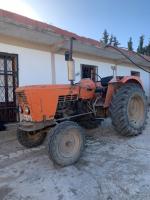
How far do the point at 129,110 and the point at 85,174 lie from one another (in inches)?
88.1

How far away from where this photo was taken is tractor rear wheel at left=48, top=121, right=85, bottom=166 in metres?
3.77

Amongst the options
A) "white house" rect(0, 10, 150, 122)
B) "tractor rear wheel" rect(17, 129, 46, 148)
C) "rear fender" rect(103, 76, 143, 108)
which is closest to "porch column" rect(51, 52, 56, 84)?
"white house" rect(0, 10, 150, 122)

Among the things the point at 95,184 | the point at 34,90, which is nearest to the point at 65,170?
the point at 95,184

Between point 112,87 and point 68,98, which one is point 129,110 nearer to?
point 112,87

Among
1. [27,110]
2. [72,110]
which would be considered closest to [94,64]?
[72,110]

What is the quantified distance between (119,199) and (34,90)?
7.22 feet

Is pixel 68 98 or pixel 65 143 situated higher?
pixel 68 98

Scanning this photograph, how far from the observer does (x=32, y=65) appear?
296 inches

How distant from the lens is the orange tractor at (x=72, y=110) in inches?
157

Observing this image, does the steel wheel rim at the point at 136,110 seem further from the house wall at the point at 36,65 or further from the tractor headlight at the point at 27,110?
the house wall at the point at 36,65

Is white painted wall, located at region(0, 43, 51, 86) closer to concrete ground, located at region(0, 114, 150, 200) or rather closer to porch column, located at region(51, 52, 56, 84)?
porch column, located at region(51, 52, 56, 84)

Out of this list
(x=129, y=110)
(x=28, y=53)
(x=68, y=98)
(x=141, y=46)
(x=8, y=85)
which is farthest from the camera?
(x=141, y=46)

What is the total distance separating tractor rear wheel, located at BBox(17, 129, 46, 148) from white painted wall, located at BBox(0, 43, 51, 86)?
2.64 m

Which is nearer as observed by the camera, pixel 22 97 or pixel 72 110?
pixel 22 97
